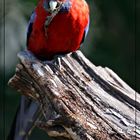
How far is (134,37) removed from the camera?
514cm

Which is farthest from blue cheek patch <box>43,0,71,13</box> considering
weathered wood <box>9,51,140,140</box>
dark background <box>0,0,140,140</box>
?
dark background <box>0,0,140,140</box>

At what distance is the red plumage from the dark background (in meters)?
1.29

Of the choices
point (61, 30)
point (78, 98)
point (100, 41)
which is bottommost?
point (78, 98)

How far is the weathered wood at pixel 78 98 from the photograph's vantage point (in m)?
3.23

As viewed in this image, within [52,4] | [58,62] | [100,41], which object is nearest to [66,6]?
[52,4]

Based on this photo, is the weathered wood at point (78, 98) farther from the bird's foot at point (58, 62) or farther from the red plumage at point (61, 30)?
the red plumage at point (61, 30)

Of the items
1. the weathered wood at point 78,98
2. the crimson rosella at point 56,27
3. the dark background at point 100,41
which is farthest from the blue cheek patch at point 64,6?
the dark background at point 100,41

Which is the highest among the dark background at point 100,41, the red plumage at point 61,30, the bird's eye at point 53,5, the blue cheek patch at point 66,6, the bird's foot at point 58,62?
the dark background at point 100,41

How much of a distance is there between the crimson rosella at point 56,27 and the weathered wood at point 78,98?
19 cm

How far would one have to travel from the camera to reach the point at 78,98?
333 cm

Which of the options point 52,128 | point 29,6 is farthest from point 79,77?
point 29,6

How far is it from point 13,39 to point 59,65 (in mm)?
1760

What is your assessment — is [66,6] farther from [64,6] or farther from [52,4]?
[52,4]

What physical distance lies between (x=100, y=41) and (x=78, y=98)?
6.31 feet
